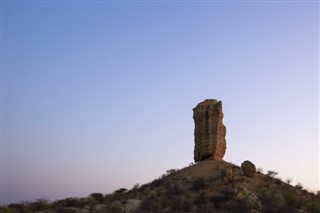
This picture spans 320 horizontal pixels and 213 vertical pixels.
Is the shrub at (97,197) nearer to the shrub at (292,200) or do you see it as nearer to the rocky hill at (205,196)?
the rocky hill at (205,196)

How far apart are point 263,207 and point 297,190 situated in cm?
893

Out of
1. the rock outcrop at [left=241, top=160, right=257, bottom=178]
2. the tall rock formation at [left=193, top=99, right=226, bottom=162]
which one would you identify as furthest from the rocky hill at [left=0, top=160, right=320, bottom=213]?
the tall rock formation at [left=193, top=99, right=226, bottom=162]

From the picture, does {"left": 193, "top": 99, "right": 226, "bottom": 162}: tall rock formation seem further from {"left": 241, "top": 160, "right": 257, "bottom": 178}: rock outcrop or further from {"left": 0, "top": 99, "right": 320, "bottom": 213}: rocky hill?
{"left": 241, "top": 160, "right": 257, "bottom": 178}: rock outcrop

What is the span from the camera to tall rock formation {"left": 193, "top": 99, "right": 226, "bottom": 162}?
34.9 m

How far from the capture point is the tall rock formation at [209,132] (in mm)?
34875

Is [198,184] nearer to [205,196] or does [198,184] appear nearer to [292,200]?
[205,196]

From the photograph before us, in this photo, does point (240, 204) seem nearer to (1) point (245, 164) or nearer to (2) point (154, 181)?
(1) point (245, 164)

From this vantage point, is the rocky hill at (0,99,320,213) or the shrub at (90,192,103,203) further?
the shrub at (90,192,103,203)

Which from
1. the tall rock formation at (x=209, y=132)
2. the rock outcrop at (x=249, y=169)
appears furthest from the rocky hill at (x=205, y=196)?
the tall rock formation at (x=209, y=132)

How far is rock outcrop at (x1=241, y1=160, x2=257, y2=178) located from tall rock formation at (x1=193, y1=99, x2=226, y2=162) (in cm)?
289

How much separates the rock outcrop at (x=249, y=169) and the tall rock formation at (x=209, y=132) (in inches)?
114

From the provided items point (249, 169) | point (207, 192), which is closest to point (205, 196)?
point (207, 192)

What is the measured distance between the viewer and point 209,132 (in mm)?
34812

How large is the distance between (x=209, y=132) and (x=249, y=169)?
4.52 metres
